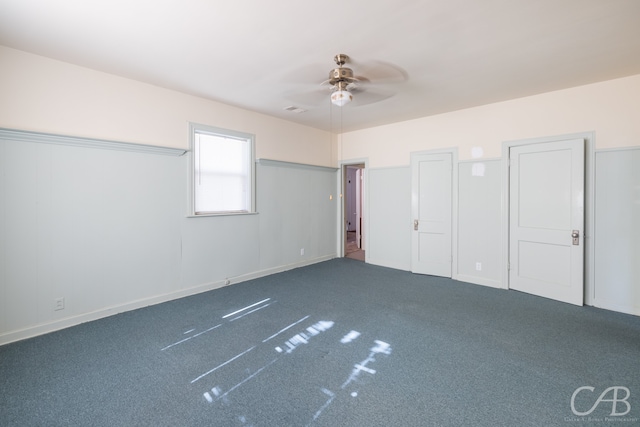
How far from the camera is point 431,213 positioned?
5082mm

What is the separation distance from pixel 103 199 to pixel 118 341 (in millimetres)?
1566

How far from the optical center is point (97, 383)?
217cm

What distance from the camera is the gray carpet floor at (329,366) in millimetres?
1881

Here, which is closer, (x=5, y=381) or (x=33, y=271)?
(x=5, y=381)

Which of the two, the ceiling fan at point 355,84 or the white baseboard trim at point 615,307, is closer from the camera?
the ceiling fan at point 355,84

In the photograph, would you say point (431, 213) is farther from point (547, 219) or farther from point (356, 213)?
point (356, 213)

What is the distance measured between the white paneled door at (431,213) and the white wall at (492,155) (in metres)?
0.17

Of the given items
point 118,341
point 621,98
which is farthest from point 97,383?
point 621,98

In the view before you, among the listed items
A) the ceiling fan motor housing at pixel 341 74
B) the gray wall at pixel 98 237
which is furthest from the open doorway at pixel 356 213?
the ceiling fan motor housing at pixel 341 74

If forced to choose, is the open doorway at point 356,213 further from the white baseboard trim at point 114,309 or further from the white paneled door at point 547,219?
the white paneled door at point 547,219

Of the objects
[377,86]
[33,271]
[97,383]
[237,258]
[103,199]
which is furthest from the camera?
[237,258]

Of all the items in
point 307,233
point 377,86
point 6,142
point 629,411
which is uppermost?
point 377,86

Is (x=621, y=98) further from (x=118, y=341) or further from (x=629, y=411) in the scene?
(x=118, y=341)

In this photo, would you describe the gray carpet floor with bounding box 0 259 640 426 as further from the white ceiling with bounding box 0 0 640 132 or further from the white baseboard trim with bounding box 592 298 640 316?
the white ceiling with bounding box 0 0 640 132
